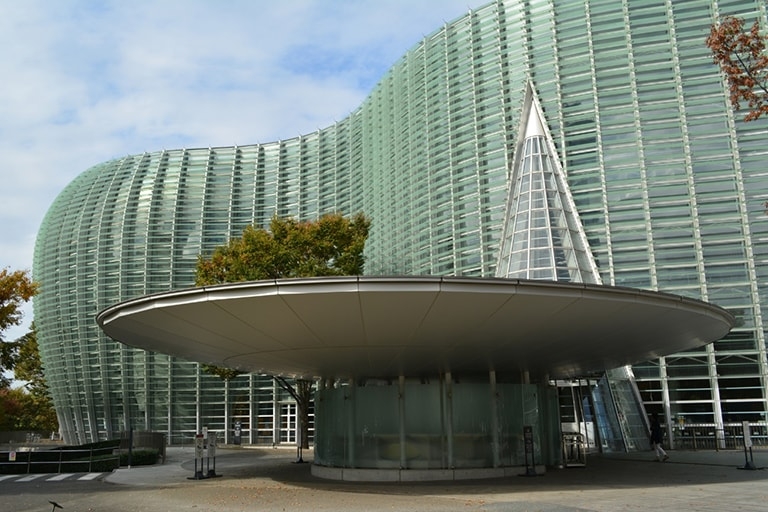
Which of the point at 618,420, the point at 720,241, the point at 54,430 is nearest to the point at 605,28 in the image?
the point at 720,241

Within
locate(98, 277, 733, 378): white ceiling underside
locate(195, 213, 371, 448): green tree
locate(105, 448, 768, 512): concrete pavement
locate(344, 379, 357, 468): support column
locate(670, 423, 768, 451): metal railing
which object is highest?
locate(195, 213, 371, 448): green tree

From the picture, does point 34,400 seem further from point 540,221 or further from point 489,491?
point 489,491

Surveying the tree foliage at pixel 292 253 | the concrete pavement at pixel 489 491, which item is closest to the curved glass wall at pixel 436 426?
the concrete pavement at pixel 489 491

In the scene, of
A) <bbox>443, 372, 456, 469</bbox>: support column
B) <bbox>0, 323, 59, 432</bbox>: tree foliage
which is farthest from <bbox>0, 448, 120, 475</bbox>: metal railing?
<bbox>0, 323, 59, 432</bbox>: tree foliage

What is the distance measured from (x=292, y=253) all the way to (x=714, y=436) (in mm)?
21304

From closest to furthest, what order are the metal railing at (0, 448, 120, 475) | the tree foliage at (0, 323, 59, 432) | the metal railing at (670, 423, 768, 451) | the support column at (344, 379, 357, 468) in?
the support column at (344, 379, 357, 468) → the metal railing at (0, 448, 120, 475) → the metal railing at (670, 423, 768, 451) → the tree foliage at (0, 323, 59, 432)

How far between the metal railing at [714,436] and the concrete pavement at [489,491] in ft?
33.0

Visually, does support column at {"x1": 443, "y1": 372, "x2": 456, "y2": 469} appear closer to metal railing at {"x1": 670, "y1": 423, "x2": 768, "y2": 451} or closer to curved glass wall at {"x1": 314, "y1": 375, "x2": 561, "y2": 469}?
curved glass wall at {"x1": 314, "y1": 375, "x2": 561, "y2": 469}

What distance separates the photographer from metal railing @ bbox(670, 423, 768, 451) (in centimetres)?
3147

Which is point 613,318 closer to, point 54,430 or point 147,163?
point 147,163

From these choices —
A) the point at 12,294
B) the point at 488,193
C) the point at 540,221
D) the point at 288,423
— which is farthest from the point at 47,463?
the point at 288,423

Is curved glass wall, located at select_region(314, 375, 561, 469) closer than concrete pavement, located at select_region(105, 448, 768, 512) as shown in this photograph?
No

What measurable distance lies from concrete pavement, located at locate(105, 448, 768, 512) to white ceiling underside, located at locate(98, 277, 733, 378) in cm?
321

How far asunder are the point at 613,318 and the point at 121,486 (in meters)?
13.5
